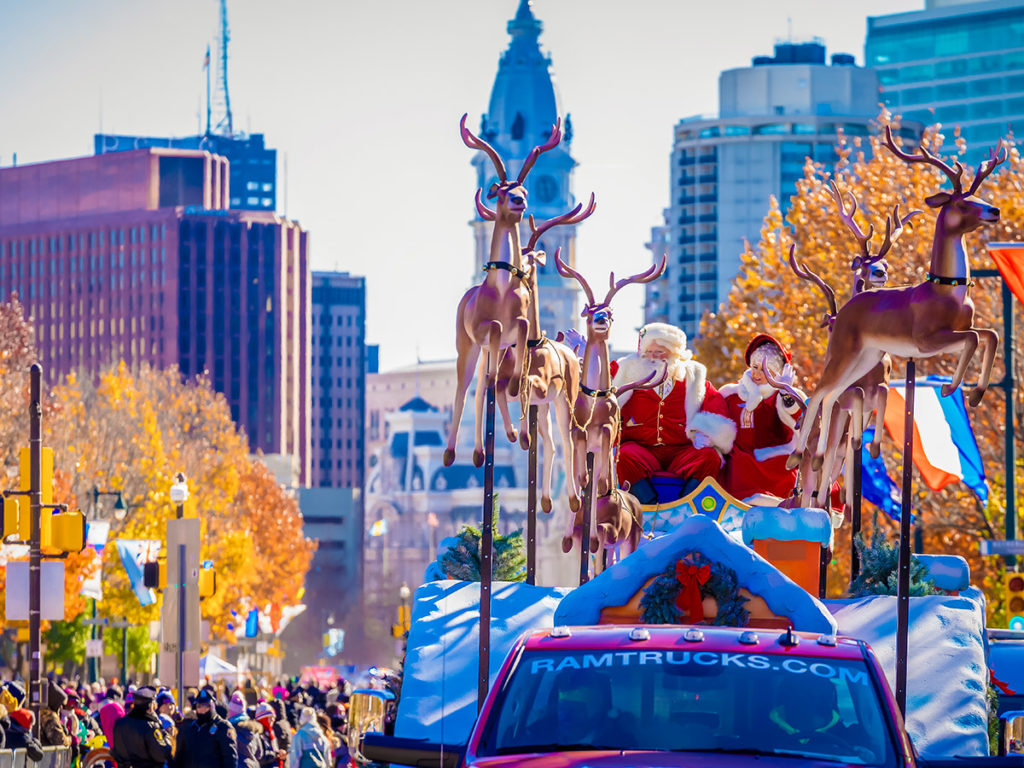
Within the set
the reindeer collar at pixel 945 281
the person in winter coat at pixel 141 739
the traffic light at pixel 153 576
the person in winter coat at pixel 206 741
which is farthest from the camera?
the traffic light at pixel 153 576

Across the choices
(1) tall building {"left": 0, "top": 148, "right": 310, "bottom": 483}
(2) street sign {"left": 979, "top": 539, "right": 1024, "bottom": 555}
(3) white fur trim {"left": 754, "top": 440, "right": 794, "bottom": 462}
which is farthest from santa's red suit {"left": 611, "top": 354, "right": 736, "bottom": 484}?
(1) tall building {"left": 0, "top": 148, "right": 310, "bottom": 483}

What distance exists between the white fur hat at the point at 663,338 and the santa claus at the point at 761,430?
28.0 inches

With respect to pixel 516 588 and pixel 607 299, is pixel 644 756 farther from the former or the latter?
pixel 607 299

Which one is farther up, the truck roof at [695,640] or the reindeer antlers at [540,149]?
the reindeer antlers at [540,149]

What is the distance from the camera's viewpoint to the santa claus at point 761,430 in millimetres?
20094

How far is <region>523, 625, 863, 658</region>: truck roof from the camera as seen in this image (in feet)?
31.8

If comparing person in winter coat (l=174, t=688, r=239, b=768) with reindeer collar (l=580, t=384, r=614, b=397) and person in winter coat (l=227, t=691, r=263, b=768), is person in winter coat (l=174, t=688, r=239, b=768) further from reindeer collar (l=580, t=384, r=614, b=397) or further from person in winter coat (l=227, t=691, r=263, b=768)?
reindeer collar (l=580, t=384, r=614, b=397)

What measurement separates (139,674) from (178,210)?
112 meters

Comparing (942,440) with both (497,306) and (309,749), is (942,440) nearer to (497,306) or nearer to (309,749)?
(309,749)

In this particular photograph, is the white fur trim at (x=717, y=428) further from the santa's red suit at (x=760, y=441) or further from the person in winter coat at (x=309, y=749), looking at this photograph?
the person in winter coat at (x=309, y=749)

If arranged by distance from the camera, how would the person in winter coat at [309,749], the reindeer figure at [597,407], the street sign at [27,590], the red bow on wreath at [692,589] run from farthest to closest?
1. the street sign at [27,590]
2. the person in winter coat at [309,749]
3. the reindeer figure at [597,407]
4. the red bow on wreath at [692,589]

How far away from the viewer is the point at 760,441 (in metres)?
20.3

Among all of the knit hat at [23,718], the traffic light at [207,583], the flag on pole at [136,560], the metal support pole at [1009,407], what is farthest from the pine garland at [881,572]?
the flag on pole at [136,560]

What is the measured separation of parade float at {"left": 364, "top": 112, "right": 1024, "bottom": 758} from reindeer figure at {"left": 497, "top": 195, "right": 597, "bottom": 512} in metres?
0.02
